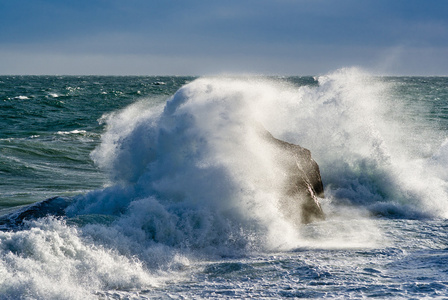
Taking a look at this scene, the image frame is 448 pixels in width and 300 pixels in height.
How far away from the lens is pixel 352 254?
645 centimetres

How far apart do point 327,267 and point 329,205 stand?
138 inches

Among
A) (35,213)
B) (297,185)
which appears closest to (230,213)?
(297,185)

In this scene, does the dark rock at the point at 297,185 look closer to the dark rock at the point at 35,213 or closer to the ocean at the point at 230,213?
the ocean at the point at 230,213

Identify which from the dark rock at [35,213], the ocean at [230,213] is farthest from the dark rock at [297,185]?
the dark rock at [35,213]

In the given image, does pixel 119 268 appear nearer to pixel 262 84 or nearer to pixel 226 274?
pixel 226 274

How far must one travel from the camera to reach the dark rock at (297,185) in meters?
7.95

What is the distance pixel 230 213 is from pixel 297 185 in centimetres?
149

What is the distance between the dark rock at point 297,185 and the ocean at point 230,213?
0.65 feet

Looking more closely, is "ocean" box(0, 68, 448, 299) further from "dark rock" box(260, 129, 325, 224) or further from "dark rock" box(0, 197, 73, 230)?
"dark rock" box(260, 129, 325, 224)

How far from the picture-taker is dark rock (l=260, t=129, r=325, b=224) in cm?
795

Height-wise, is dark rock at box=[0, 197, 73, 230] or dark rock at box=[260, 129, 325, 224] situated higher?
dark rock at box=[260, 129, 325, 224]

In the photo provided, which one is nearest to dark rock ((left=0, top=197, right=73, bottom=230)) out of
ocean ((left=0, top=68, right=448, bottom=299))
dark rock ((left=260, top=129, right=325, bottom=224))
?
ocean ((left=0, top=68, right=448, bottom=299))

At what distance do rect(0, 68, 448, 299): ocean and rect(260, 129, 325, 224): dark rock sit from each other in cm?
20

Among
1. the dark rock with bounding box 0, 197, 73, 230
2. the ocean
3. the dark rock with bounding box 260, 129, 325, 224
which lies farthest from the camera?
the dark rock with bounding box 260, 129, 325, 224
